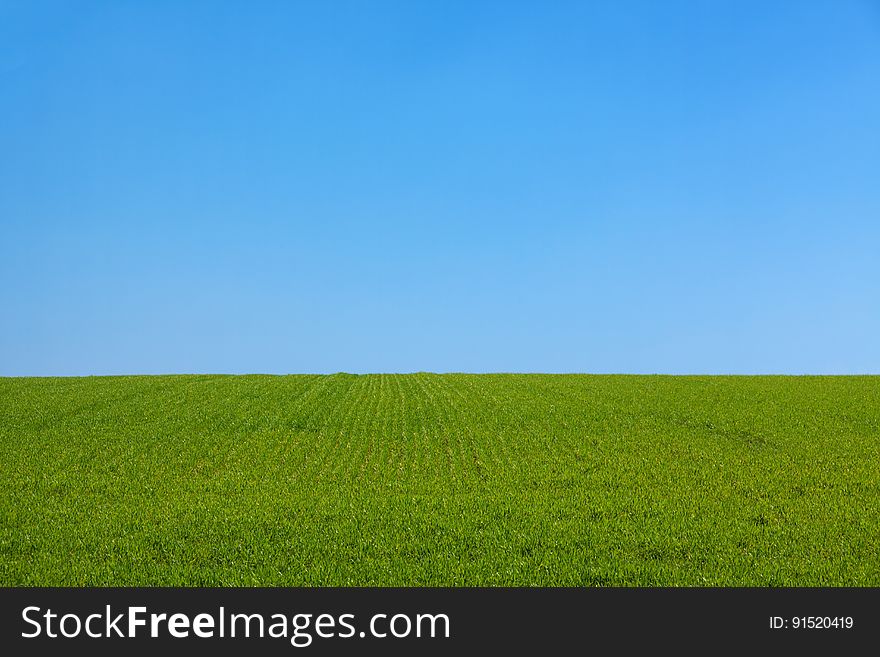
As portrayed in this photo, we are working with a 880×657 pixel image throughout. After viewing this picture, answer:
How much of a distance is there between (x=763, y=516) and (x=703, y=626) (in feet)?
21.2

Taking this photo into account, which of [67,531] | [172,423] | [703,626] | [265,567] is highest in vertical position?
[172,423]

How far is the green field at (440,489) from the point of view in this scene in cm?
1118

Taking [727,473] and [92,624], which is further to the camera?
[727,473]

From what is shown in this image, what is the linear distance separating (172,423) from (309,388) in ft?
35.4

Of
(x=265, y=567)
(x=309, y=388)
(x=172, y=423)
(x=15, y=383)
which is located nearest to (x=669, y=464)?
(x=265, y=567)

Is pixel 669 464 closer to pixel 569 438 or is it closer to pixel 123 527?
pixel 569 438

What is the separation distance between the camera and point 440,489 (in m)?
16.7

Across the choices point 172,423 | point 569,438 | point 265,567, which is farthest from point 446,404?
point 265,567

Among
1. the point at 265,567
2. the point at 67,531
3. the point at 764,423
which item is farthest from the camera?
the point at 764,423

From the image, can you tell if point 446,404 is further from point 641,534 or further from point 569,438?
point 641,534

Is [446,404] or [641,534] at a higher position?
[446,404]

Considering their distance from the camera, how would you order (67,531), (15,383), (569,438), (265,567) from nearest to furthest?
(265,567)
(67,531)
(569,438)
(15,383)

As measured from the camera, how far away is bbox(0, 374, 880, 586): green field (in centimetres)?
1118

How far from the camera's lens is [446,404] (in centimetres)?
3048
